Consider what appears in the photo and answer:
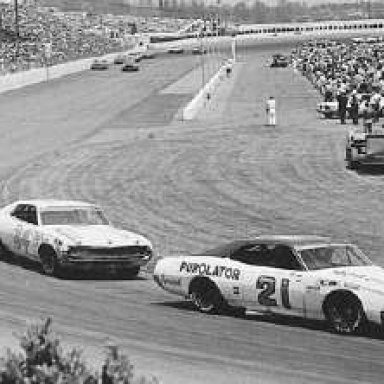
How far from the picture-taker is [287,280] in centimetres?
1446

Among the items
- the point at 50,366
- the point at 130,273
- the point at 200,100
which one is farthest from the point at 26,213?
the point at 200,100

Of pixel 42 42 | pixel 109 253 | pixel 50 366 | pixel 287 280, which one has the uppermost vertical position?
pixel 50 366

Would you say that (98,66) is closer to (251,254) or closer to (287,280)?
(251,254)

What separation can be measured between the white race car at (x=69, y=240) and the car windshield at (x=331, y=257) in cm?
458

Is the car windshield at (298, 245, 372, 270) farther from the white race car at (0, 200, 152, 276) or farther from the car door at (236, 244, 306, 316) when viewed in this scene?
the white race car at (0, 200, 152, 276)

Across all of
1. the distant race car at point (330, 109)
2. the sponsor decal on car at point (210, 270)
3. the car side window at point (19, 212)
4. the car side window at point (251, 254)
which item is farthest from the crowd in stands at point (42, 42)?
the car side window at point (251, 254)

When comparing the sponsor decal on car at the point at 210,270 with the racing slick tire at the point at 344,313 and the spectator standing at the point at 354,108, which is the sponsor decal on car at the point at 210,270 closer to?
the racing slick tire at the point at 344,313

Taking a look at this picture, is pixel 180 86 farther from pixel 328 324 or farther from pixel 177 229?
pixel 328 324

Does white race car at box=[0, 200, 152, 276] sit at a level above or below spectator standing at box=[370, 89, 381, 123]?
above

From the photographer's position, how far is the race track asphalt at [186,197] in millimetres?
12812

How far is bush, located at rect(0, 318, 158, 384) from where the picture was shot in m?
5.98

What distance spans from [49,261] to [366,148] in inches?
655

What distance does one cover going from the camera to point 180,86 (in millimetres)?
78438

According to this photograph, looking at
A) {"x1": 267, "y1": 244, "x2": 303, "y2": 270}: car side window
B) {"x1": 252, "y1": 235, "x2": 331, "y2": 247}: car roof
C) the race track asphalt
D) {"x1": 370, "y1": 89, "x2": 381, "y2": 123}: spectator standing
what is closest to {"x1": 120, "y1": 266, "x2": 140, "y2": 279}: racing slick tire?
the race track asphalt
